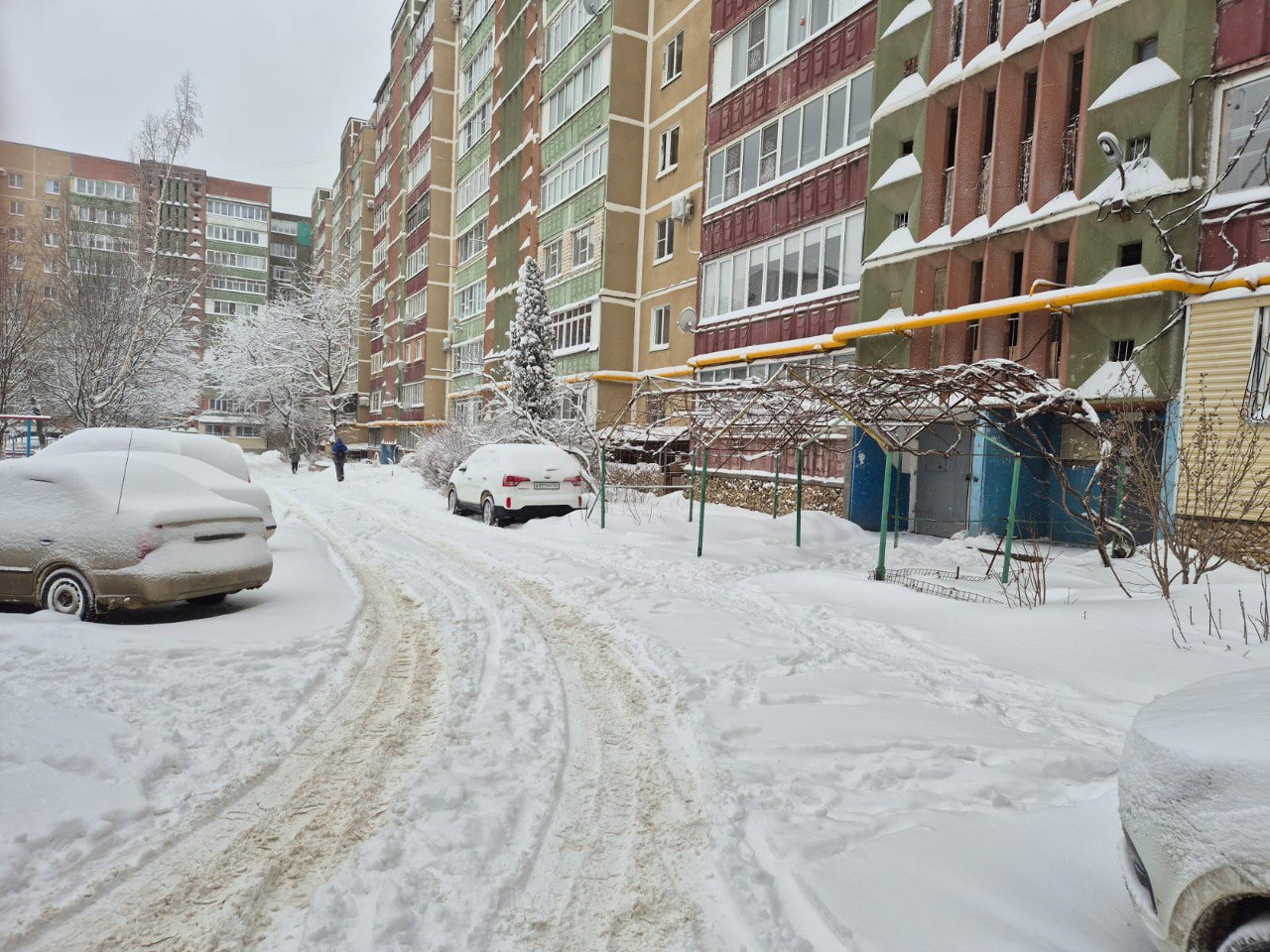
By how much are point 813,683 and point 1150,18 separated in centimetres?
1298

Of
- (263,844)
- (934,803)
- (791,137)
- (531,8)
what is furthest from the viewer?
(531,8)

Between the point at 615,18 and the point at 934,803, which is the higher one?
the point at 615,18

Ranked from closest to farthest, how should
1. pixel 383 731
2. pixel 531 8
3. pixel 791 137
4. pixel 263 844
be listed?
1. pixel 263 844
2. pixel 383 731
3. pixel 791 137
4. pixel 531 8

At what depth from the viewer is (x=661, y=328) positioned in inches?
1030

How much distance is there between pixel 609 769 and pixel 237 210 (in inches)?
3931

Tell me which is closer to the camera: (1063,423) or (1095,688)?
(1095,688)

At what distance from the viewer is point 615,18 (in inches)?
1050

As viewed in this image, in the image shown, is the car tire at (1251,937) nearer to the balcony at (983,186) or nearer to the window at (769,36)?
the balcony at (983,186)

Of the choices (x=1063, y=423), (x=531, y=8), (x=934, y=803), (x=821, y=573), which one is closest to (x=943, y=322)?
(x=1063, y=423)

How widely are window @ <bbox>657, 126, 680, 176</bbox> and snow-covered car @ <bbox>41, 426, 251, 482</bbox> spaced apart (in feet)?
59.9

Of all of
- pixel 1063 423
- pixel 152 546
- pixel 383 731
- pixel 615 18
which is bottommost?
pixel 383 731

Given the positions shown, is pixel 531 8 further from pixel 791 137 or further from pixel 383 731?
pixel 383 731

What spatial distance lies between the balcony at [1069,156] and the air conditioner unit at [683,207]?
1260cm

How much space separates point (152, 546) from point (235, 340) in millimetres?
46937
